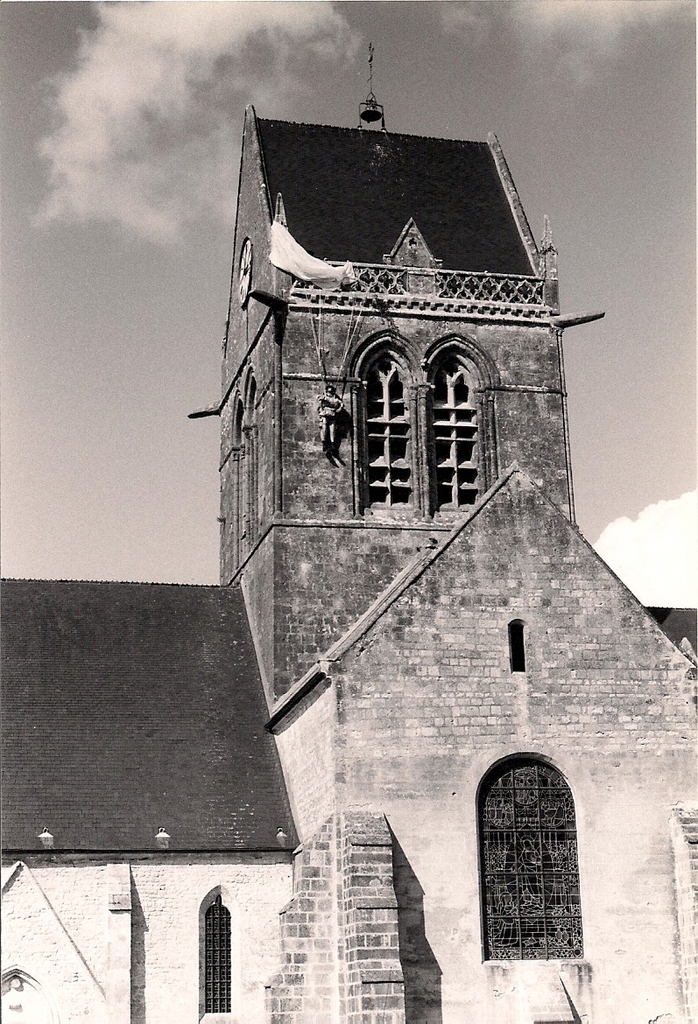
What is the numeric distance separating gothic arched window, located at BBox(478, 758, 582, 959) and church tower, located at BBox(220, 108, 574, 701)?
5.78 metres

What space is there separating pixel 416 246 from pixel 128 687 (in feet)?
36.9

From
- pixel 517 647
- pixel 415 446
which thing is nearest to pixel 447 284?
pixel 415 446

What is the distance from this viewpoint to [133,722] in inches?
1077

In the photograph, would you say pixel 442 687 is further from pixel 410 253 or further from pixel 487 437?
pixel 410 253

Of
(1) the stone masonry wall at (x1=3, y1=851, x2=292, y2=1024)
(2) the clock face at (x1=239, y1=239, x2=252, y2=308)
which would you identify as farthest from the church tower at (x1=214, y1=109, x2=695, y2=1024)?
(2) the clock face at (x1=239, y1=239, x2=252, y2=308)

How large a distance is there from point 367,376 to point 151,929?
1202cm

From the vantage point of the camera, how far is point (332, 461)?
29969 mm

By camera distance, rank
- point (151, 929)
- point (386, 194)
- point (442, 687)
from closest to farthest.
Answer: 1. point (442, 687)
2. point (151, 929)
3. point (386, 194)

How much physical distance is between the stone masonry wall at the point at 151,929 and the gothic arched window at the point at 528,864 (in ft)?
13.0

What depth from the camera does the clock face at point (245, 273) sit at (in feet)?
111

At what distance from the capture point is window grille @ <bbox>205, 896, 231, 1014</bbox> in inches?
977

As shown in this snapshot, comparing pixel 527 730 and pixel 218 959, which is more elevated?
pixel 527 730

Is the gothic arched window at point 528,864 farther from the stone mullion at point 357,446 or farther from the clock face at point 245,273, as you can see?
the clock face at point 245,273

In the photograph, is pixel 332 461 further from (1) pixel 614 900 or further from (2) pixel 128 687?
(1) pixel 614 900
